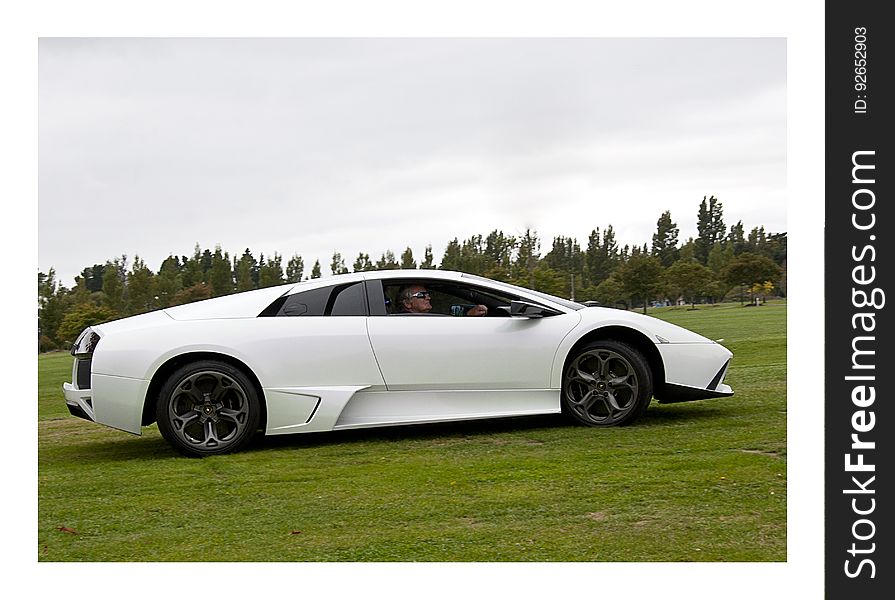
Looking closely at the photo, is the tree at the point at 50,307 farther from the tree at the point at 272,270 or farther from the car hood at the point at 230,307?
the car hood at the point at 230,307

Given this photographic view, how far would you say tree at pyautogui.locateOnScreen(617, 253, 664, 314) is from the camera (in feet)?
138

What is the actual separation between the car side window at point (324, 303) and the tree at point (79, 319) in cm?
2475

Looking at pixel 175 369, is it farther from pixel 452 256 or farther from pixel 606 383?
pixel 452 256

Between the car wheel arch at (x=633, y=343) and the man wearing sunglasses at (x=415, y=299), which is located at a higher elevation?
the man wearing sunglasses at (x=415, y=299)

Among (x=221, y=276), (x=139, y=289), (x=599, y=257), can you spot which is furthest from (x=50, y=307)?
(x=599, y=257)

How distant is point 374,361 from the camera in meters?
6.66

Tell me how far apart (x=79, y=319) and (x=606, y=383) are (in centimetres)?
2653

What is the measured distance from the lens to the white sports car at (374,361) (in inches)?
255

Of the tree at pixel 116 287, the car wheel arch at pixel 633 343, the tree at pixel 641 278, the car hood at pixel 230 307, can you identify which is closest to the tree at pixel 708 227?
the tree at pixel 641 278

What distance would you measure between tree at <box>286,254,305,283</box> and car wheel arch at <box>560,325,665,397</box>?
72.2ft

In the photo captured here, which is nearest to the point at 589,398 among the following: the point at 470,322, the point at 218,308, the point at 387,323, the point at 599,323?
the point at 599,323

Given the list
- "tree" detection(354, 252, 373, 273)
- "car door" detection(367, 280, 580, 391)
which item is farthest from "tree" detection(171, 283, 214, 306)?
"car door" detection(367, 280, 580, 391)

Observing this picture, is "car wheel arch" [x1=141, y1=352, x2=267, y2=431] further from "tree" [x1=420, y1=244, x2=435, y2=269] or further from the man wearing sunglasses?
"tree" [x1=420, y1=244, x2=435, y2=269]

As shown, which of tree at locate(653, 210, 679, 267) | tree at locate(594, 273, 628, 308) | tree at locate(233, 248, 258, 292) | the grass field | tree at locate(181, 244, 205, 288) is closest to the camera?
the grass field
